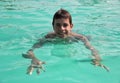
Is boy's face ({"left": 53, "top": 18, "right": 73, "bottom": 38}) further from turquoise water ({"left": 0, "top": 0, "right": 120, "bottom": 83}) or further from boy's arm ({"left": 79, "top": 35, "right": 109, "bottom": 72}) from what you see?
boy's arm ({"left": 79, "top": 35, "right": 109, "bottom": 72})

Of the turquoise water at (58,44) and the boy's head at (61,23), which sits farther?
the boy's head at (61,23)

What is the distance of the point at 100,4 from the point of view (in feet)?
36.8

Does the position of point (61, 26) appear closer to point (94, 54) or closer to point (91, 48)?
point (91, 48)

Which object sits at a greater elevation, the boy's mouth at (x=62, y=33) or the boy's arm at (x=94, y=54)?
the boy's mouth at (x=62, y=33)

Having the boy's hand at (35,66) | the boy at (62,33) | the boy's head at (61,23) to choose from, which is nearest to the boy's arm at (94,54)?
the boy at (62,33)

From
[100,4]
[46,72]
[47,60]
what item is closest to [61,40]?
[47,60]

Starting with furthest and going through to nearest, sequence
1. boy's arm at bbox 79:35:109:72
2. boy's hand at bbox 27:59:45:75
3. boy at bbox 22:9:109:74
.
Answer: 1. boy at bbox 22:9:109:74
2. boy's arm at bbox 79:35:109:72
3. boy's hand at bbox 27:59:45:75

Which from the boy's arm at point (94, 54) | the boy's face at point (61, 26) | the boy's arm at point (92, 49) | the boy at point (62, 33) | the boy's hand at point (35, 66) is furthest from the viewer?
the boy's face at point (61, 26)

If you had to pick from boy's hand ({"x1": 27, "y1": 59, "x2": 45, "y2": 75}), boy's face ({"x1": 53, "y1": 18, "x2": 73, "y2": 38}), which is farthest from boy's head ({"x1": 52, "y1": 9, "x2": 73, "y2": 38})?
boy's hand ({"x1": 27, "y1": 59, "x2": 45, "y2": 75})

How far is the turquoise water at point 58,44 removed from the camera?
466 cm

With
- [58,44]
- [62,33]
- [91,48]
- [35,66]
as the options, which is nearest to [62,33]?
[62,33]

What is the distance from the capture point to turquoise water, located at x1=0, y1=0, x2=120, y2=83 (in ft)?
15.3

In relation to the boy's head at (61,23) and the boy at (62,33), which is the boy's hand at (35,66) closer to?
the boy at (62,33)

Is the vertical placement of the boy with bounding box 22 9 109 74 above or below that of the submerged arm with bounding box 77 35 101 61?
above
